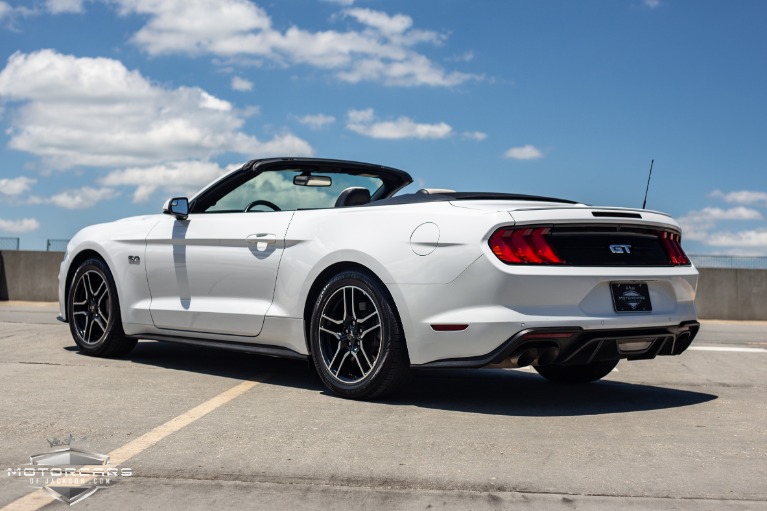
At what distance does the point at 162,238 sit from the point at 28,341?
2.54 meters

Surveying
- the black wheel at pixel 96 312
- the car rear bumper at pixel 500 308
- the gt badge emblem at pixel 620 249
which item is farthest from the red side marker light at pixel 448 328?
the black wheel at pixel 96 312

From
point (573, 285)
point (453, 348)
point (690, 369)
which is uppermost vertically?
point (573, 285)

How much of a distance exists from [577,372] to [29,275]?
1396cm

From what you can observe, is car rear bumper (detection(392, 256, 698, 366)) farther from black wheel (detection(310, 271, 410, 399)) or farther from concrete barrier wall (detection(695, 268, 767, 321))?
concrete barrier wall (detection(695, 268, 767, 321))

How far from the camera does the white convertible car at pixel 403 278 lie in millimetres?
5359

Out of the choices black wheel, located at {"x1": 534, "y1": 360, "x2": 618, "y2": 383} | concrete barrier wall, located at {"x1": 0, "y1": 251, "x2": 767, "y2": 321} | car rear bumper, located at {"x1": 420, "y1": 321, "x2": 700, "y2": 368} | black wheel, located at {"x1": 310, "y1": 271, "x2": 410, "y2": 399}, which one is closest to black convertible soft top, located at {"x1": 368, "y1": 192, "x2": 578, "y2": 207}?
black wheel, located at {"x1": 310, "y1": 271, "x2": 410, "y2": 399}

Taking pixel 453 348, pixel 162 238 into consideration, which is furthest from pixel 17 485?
pixel 162 238

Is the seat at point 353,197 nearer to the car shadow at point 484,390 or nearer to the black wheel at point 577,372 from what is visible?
the car shadow at point 484,390

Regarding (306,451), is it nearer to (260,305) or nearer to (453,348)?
(453,348)

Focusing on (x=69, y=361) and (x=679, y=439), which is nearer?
(x=679, y=439)

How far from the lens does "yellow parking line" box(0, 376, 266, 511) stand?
3.61 metres

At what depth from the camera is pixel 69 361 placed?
7668mm

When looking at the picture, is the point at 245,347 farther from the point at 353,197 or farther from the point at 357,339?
the point at 353,197

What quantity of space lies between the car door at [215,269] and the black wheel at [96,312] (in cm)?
59
